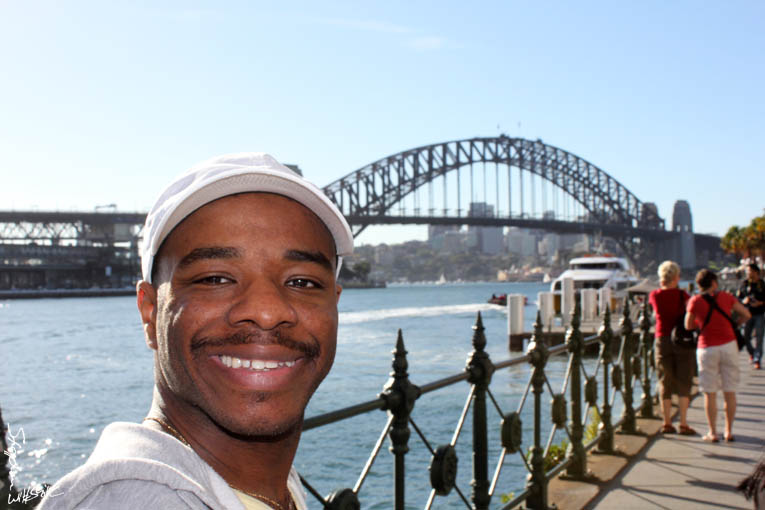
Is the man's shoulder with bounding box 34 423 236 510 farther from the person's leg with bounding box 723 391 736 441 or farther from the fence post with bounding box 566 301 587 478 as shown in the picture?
the person's leg with bounding box 723 391 736 441

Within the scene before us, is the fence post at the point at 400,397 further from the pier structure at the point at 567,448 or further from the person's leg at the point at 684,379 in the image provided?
the person's leg at the point at 684,379

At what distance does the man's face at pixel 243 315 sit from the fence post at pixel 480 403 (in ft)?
7.47

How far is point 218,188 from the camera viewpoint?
1207 mm

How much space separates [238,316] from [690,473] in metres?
4.59

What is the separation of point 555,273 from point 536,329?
5097 inches

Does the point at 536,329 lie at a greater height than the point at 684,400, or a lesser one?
greater

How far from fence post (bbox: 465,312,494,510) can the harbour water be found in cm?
18

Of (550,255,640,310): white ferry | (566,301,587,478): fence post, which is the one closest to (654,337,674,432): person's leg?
(566,301,587,478): fence post

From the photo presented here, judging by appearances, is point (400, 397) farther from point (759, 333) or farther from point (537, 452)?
point (759, 333)

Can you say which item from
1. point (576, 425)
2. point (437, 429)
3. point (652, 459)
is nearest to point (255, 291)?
point (576, 425)

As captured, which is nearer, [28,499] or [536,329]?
[28,499]

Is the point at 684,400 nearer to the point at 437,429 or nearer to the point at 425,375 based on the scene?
the point at 437,429

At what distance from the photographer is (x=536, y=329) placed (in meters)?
4.37

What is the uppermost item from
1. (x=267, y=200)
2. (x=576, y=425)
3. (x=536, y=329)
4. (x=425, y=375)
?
(x=267, y=200)
